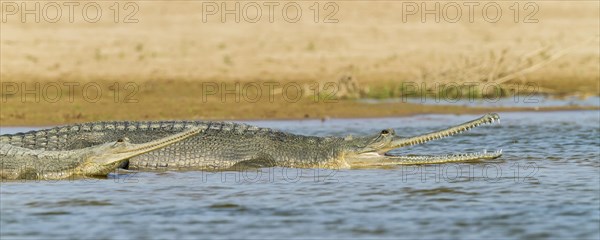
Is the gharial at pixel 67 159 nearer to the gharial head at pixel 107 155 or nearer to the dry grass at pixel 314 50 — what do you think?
the gharial head at pixel 107 155

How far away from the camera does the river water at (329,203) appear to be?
736 cm

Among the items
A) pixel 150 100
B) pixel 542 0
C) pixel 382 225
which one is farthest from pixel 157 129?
pixel 542 0

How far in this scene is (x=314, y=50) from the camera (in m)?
23.9

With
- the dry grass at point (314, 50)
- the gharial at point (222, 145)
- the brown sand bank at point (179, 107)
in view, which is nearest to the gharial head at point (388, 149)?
the gharial at point (222, 145)

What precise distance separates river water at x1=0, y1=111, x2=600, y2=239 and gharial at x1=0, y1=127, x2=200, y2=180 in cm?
23

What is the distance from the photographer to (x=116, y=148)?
10.1 m

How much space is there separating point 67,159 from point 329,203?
281 cm

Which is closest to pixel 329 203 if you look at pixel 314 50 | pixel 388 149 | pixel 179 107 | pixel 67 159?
pixel 388 149

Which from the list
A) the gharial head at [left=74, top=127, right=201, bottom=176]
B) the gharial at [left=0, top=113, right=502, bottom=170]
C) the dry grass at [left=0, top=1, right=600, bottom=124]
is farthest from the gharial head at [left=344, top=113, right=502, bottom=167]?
the dry grass at [left=0, top=1, right=600, bottom=124]

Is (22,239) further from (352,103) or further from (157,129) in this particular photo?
(352,103)

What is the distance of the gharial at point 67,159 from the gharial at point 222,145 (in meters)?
0.72

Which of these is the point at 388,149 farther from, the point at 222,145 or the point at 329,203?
the point at 329,203

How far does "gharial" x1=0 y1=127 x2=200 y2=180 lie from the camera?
10.0m

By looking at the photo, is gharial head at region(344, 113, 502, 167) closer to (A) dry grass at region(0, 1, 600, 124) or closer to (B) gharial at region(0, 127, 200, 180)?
(B) gharial at region(0, 127, 200, 180)
